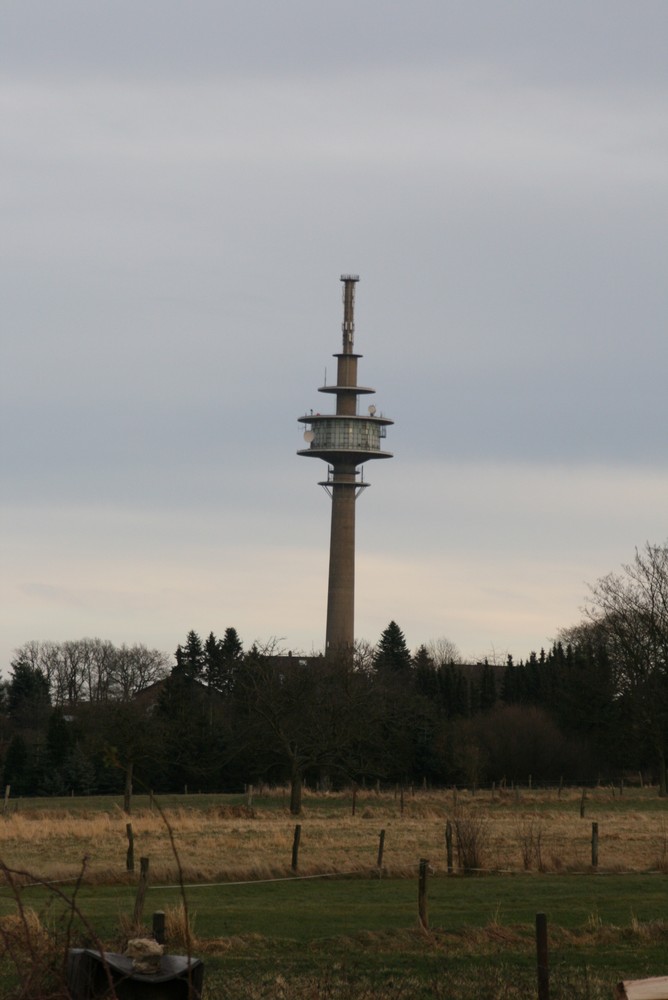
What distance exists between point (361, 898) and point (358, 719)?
122ft

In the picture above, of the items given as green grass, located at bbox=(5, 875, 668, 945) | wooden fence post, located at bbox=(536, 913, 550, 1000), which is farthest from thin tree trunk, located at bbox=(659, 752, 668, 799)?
wooden fence post, located at bbox=(536, 913, 550, 1000)

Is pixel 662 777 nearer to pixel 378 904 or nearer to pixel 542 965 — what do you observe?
pixel 378 904

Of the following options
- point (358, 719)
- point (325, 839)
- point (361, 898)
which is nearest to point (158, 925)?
point (361, 898)

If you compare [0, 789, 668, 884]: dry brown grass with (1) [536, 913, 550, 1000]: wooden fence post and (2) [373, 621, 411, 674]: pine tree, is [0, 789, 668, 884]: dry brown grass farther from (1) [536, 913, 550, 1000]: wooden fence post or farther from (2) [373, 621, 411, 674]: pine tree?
(2) [373, 621, 411, 674]: pine tree

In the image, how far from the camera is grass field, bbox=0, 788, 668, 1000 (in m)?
15.4

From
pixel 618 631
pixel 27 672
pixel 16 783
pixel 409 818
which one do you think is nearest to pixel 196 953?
pixel 409 818

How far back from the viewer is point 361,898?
2478cm

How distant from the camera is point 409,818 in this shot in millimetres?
47031

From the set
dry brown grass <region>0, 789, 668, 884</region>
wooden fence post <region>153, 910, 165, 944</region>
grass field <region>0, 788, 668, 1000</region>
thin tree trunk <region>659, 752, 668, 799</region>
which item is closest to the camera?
wooden fence post <region>153, 910, 165, 944</region>

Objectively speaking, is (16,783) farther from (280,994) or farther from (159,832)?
(280,994)

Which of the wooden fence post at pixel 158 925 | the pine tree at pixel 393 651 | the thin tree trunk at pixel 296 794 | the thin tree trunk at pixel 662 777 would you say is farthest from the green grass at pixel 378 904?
the pine tree at pixel 393 651

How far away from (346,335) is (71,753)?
53468 millimetres

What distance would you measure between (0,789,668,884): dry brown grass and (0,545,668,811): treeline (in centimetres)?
306

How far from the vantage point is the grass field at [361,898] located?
50.6 feet
